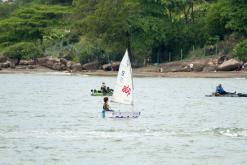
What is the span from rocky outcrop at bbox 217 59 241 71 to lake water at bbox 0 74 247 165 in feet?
58.1

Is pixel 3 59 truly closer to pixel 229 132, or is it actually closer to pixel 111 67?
pixel 111 67

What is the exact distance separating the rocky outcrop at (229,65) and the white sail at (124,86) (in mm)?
49395

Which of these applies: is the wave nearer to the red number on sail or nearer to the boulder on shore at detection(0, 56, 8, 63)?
the red number on sail

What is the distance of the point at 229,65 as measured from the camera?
103812 mm

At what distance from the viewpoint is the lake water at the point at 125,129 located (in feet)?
129

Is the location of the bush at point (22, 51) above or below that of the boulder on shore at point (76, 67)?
A: above

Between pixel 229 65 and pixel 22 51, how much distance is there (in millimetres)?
29751

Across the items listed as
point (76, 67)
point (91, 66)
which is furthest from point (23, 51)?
point (91, 66)

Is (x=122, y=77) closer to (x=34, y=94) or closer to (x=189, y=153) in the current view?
(x=189, y=153)

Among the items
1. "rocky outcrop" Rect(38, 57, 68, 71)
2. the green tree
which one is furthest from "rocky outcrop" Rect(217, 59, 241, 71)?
the green tree

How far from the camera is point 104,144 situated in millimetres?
42906

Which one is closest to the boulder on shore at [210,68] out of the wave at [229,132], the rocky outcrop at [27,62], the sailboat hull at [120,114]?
the rocky outcrop at [27,62]

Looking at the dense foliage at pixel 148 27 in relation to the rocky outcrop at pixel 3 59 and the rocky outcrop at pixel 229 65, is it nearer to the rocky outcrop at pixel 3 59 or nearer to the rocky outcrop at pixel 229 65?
the rocky outcrop at pixel 3 59

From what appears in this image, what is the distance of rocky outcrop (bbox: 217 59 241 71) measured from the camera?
104 metres
